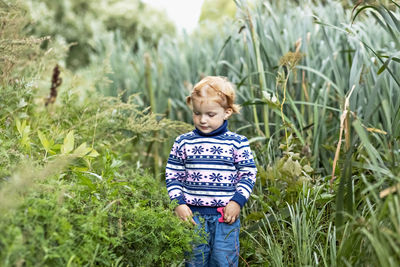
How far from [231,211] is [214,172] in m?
0.19

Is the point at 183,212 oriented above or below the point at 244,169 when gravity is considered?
below

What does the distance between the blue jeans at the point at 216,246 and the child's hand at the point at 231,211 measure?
55 mm

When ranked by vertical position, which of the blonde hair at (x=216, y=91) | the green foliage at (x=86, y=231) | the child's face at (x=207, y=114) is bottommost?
the green foliage at (x=86, y=231)

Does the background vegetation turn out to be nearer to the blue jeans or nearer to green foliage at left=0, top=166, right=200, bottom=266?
green foliage at left=0, top=166, right=200, bottom=266

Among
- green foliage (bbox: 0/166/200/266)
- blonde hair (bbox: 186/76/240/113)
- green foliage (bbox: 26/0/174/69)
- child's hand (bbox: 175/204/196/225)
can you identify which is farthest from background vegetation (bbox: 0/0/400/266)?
green foliage (bbox: 26/0/174/69)

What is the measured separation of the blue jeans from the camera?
1996 mm

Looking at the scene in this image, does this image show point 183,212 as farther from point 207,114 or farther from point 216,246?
point 207,114

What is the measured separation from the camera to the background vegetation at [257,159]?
1.44 meters

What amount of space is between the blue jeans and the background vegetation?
0.15 metres

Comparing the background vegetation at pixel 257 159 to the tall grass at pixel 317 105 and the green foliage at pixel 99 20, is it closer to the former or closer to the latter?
the tall grass at pixel 317 105

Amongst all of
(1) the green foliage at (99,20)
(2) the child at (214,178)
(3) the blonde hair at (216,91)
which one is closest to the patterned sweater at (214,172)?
(2) the child at (214,178)

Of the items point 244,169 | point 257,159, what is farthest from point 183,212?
point 257,159

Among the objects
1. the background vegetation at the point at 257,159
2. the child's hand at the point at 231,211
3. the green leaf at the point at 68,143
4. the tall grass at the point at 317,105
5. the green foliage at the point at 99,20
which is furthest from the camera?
the green foliage at the point at 99,20

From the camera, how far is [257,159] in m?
2.77
